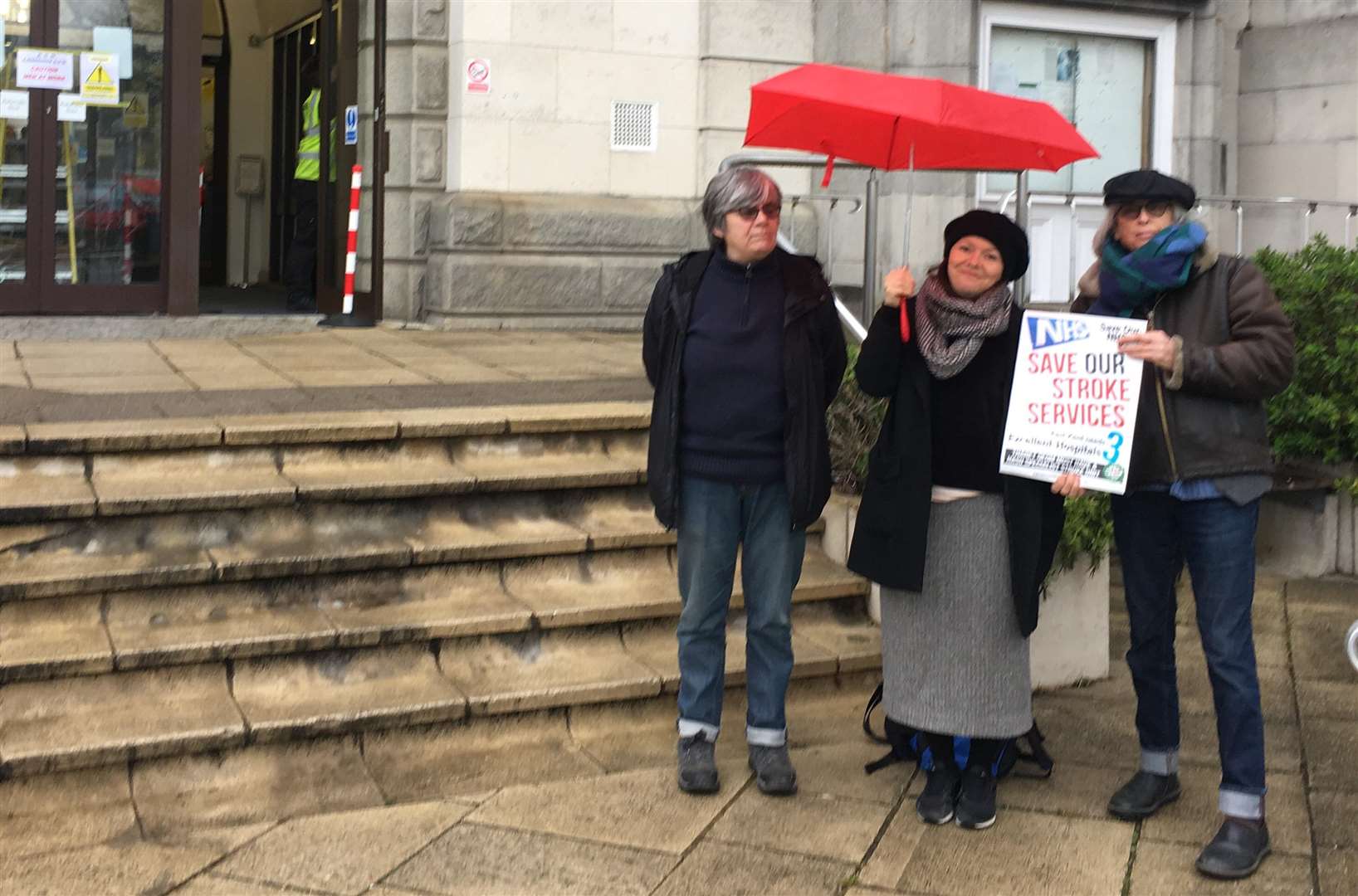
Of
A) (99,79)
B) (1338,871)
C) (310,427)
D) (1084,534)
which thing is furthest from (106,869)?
(99,79)

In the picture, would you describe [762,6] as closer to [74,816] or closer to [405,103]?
[405,103]

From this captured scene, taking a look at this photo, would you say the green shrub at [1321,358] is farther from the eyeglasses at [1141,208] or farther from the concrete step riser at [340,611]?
the eyeglasses at [1141,208]

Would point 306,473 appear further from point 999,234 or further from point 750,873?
point 999,234

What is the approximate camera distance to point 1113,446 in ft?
14.4

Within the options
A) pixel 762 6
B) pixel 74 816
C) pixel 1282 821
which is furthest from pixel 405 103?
pixel 1282 821

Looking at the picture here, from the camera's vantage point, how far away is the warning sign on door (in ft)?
35.1

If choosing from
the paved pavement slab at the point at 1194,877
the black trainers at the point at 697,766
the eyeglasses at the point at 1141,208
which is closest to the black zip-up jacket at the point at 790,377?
the black trainers at the point at 697,766

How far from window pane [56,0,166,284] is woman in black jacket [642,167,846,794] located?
7.11 meters

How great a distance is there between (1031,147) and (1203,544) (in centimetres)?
129

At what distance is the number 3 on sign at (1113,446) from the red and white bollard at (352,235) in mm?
7820

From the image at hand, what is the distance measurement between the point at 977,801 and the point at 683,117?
760 cm

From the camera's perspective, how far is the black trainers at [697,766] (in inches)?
192

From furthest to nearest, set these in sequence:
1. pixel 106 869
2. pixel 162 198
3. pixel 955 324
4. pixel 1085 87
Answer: pixel 1085 87, pixel 162 198, pixel 955 324, pixel 106 869

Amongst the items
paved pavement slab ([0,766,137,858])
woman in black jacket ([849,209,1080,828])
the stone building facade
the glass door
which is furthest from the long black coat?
the glass door
